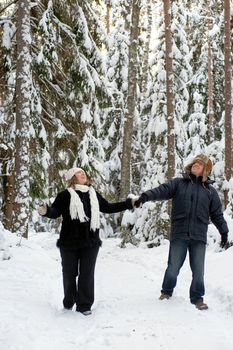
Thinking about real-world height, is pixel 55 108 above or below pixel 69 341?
above

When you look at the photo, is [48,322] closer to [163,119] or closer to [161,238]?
[161,238]

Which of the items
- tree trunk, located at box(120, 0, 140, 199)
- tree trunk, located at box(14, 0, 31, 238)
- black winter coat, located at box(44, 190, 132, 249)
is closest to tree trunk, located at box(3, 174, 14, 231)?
tree trunk, located at box(14, 0, 31, 238)

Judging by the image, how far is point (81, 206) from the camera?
20.9ft

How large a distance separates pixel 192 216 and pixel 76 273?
1.86m

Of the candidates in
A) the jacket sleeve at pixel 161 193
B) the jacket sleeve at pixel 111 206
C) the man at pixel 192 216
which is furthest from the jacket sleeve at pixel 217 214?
the jacket sleeve at pixel 111 206

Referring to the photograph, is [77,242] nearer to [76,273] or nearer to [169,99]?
[76,273]

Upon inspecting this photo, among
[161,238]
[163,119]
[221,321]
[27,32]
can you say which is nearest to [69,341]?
[221,321]

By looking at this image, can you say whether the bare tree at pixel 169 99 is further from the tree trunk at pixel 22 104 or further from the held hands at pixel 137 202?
the held hands at pixel 137 202

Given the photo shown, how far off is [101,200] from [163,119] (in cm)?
1325

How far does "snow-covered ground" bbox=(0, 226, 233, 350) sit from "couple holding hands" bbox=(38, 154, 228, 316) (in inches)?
13.4

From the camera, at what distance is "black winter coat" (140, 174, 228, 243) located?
263 inches

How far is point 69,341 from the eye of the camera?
4.88 metres

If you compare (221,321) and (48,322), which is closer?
(48,322)

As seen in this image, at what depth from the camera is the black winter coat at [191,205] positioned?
21.9 feet
